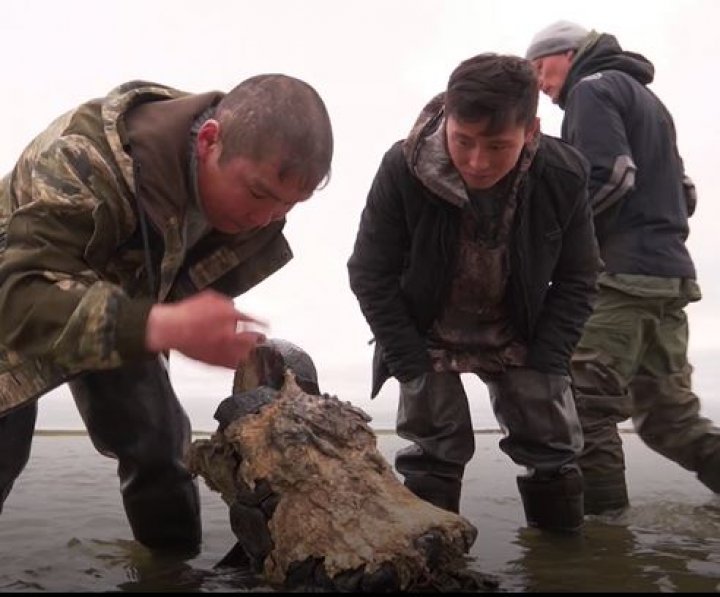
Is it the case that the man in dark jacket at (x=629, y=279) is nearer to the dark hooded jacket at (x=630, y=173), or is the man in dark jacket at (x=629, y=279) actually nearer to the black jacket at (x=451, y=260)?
the dark hooded jacket at (x=630, y=173)

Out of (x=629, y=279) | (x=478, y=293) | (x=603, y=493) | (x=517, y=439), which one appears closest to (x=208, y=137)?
(x=478, y=293)

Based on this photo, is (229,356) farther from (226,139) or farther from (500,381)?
(500,381)

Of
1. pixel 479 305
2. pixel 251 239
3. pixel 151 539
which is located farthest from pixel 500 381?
pixel 151 539

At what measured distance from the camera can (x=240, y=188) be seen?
2527 mm

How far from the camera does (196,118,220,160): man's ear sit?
8.36 ft

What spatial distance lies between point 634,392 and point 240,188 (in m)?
2.78

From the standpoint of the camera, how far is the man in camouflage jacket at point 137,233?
219 centimetres

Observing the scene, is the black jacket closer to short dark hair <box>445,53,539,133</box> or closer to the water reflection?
short dark hair <box>445,53,539,133</box>

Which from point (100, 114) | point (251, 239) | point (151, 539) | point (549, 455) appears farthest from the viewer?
point (549, 455)

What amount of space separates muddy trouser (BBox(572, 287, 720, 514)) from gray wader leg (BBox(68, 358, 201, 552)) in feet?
5.85

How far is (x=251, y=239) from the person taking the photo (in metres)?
3.05

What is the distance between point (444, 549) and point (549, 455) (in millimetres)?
1172

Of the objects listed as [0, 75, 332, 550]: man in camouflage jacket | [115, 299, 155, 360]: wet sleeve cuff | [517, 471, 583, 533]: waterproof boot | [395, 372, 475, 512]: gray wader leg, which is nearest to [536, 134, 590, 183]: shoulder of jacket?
[395, 372, 475, 512]: gray wader leg

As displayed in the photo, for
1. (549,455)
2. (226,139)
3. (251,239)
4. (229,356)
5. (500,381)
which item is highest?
(226,139)
